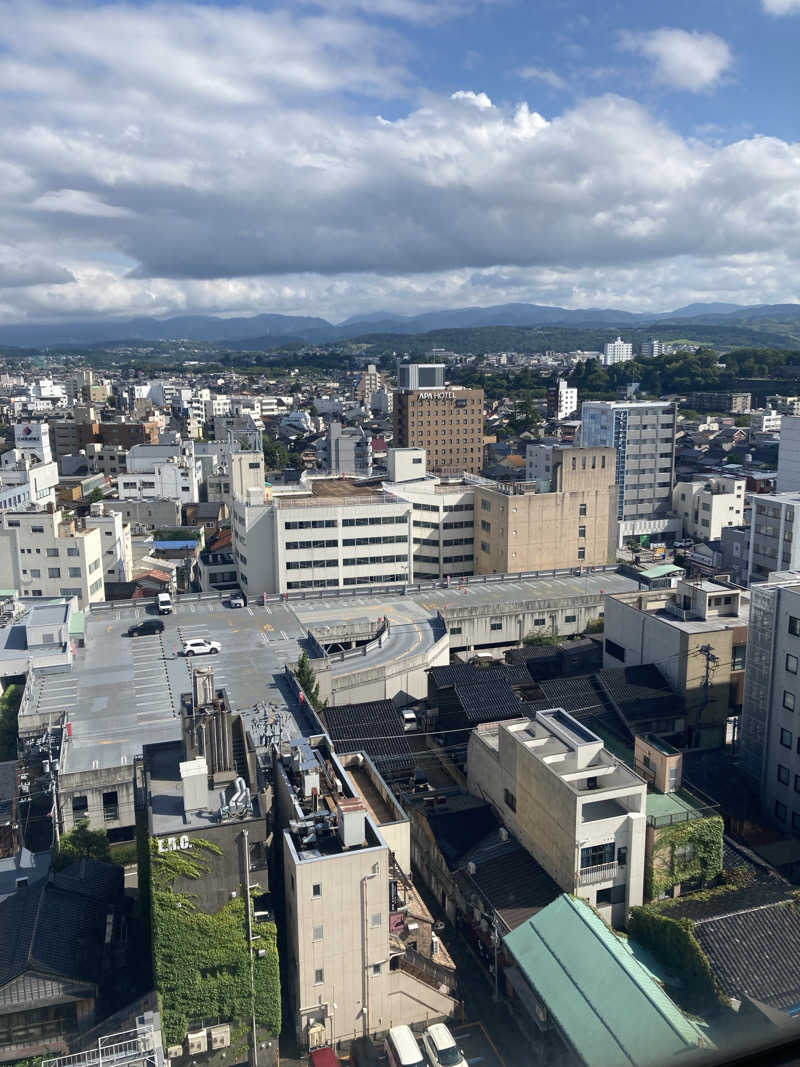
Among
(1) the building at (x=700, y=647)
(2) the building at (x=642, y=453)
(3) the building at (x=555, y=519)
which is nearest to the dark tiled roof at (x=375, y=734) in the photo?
(1) the building at (x=700, y=647)

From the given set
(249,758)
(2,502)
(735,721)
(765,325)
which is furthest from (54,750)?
(765,325)

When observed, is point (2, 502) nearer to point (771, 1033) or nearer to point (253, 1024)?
point (253, 1024)

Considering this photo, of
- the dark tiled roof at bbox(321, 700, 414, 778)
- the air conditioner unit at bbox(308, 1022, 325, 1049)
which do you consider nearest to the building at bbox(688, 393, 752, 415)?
the dark tiled roof at bbox(321, 700, 414, 778)

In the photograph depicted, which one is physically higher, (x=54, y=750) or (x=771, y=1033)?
(x=771, y=1033)

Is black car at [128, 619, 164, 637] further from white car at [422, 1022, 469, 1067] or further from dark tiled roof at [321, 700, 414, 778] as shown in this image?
white car at [422, 1022, 469, 1067]

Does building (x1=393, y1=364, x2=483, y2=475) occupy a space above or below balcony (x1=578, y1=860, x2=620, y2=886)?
above

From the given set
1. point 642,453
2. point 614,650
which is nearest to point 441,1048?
point 614,650

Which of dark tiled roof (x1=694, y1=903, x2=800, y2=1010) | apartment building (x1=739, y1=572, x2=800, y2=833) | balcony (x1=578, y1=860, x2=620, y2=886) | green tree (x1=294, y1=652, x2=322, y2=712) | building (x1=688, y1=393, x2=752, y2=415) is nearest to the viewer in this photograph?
dark tiled roof (x1=694, y1=903, x2=800, y2=1010)

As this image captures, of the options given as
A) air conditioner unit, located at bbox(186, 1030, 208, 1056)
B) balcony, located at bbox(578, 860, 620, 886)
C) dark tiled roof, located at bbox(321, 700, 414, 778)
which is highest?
balcony, located at bbox(578, 860, 620, 886)
